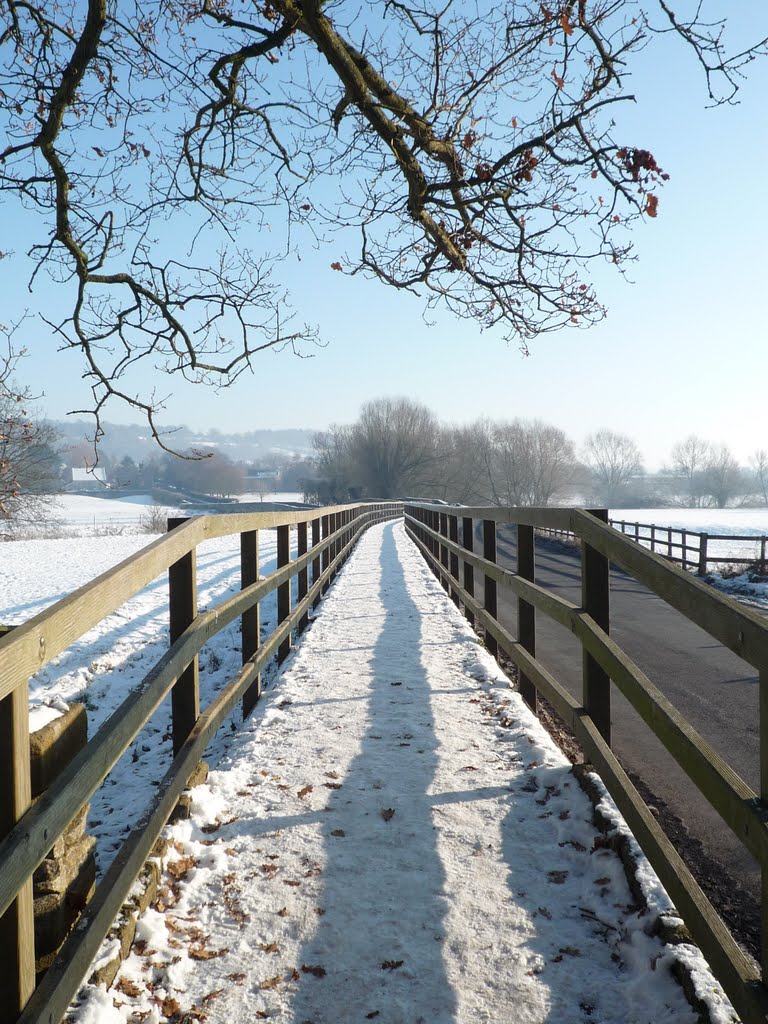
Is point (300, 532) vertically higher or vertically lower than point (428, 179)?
lower

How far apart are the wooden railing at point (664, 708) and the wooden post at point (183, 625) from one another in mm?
1727

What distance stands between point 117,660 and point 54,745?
7.70m

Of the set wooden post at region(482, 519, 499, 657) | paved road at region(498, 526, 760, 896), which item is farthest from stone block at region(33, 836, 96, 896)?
wooden post at region(482, 519, 499, 657)

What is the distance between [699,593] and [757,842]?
60 cm

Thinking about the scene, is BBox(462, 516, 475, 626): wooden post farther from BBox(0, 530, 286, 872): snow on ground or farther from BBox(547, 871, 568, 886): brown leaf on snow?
BBox(547, 871, 568, 886): brown leaf on snow

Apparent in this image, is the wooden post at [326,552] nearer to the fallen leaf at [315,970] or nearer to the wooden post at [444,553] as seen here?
the wooden post at [444,553]

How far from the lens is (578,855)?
2.89 m

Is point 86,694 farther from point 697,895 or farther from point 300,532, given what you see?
point 697,895

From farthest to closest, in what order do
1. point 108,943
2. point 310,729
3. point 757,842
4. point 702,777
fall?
point 310,729, point 108,943, point 702,777, point 757,842

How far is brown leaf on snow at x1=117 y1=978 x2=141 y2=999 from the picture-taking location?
213 cm

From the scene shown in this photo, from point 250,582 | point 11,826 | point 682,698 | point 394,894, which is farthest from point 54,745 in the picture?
point 682,698

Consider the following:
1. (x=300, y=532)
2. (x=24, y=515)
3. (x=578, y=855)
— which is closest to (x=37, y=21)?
(x=300, y=532)

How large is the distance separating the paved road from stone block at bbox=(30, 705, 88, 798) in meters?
3.09

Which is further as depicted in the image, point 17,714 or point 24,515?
point 24,515
